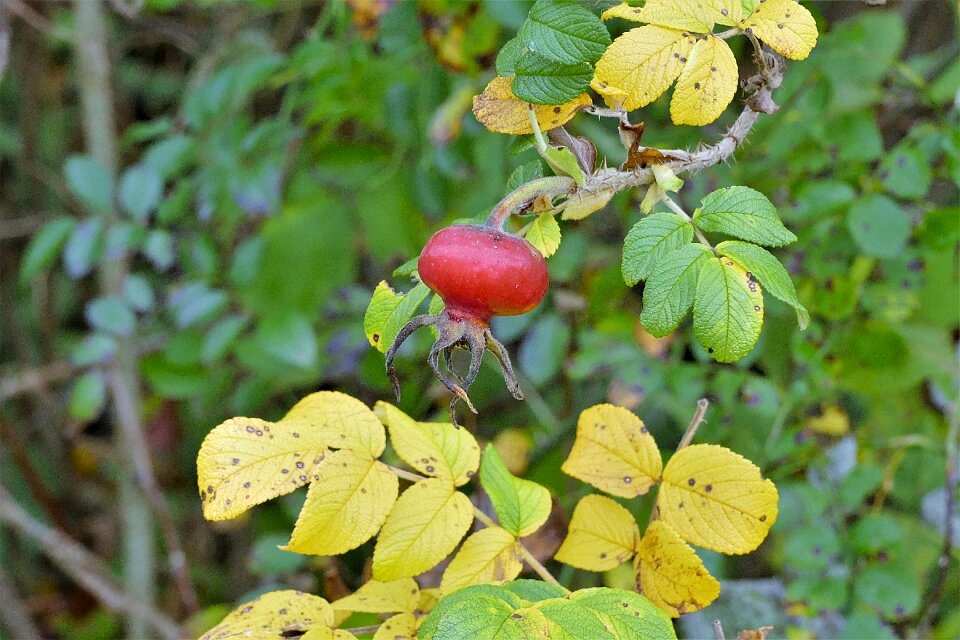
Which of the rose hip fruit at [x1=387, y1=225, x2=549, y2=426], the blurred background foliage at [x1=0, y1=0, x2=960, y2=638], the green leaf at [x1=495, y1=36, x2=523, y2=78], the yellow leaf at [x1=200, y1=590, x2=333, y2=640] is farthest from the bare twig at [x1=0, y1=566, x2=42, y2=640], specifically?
the green leaf at [x1=495, y1=36, x2=523, y2=78]

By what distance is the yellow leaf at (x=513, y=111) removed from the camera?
754 mm

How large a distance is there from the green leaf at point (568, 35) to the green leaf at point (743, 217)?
160 mm

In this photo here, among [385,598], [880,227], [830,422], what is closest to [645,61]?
[385,598]

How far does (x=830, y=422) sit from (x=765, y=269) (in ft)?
2.82

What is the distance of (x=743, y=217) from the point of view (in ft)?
2.33

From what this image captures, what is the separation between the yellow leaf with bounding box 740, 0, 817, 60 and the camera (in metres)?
0.70

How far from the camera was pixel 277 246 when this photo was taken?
2111 millimetres

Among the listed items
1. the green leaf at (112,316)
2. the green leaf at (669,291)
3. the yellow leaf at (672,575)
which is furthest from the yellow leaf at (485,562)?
the green leaf at (112,316)

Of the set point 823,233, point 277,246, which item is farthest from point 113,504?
point 823,233

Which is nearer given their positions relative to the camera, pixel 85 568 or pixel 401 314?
pixel 401 314

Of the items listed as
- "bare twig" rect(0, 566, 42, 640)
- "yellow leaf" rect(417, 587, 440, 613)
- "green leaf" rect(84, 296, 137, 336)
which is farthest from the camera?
"bare twig" rect(0, 566, 42, 640)

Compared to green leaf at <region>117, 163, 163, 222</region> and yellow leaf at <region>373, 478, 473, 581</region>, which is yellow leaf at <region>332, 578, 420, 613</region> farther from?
green leaf at <region>117, 163, 163, 222</region>

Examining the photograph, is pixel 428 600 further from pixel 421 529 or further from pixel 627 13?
pixel 627 13

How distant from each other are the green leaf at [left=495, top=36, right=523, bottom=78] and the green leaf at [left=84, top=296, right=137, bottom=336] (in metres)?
1.22
